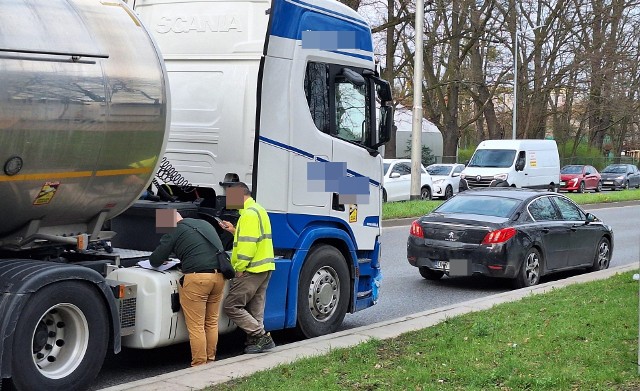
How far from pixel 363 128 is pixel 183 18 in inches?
85.8

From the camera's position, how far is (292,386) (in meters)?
6.24

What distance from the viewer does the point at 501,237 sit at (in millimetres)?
12211

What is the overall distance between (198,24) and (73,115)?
8.82 ft

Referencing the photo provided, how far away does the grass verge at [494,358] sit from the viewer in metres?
6.29

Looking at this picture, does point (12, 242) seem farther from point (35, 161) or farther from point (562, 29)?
point (562, 29)

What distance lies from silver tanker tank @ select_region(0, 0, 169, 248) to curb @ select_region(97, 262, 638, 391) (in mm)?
1361

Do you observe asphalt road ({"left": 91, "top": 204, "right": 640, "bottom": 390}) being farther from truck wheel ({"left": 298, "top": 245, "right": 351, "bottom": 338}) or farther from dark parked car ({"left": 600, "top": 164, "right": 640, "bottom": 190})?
dark parked car ({"left": 600, "top": 164, "right": 640, "bottom": 190})

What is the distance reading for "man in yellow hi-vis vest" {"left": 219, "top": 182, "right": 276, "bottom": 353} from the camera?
755cm

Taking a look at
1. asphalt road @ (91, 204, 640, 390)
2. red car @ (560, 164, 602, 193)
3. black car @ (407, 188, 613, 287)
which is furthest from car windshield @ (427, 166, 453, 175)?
black car @ (407, 188, 613, 287)

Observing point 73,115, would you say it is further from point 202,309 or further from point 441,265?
point 441,265

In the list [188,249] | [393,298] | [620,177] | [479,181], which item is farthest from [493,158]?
[188,249]

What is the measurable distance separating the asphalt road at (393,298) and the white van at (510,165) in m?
11.8

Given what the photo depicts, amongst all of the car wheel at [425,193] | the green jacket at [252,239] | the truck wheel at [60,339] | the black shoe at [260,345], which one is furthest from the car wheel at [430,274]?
the car wheel at [425,193]

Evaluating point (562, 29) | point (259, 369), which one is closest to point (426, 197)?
point (562, 29)
